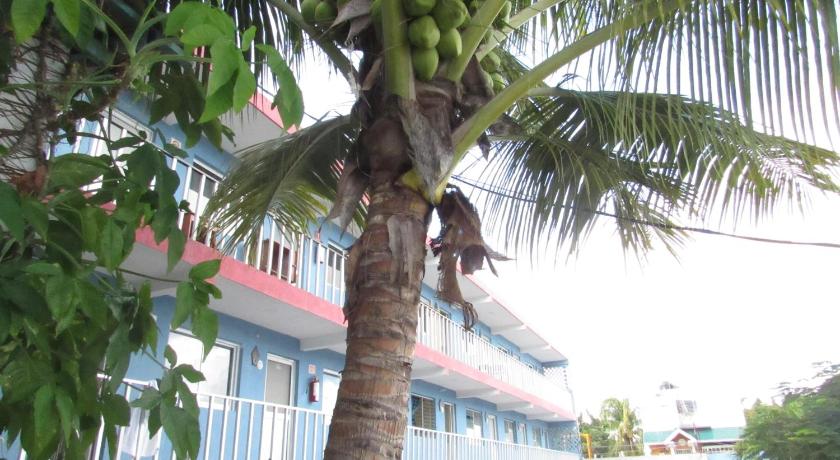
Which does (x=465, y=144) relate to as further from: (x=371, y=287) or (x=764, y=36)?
(x=764, y=36)

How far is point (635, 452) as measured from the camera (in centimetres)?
4853

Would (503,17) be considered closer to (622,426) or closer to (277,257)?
(277,257)

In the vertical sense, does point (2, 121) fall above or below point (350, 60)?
below

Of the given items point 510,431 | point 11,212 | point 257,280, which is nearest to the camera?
point 11,212

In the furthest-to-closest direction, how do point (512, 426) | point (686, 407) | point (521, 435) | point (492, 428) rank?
point (686, 407)
point (521, 435)
point (512, 426)
point (492, 428)

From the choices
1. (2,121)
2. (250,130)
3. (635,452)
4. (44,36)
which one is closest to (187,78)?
(44,36)

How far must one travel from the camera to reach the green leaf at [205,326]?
59.3 inches

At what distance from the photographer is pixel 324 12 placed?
3188 millimetres

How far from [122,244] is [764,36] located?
9.24ft

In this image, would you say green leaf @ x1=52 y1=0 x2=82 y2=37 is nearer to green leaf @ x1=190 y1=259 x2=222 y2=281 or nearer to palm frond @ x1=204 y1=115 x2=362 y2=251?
green leaf @ x1=190 y1=259 x2=222 y2=281

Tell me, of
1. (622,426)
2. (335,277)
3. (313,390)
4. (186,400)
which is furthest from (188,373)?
(622,426)

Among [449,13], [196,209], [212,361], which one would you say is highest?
[196,209]

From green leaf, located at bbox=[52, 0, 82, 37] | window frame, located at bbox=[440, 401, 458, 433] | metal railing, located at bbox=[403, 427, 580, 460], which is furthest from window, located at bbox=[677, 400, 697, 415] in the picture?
green leaf, located at bbox=[52, 0, 82, 37]

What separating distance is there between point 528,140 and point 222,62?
3.69 meters
